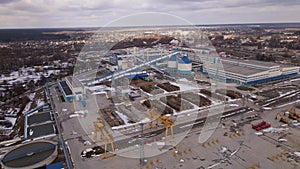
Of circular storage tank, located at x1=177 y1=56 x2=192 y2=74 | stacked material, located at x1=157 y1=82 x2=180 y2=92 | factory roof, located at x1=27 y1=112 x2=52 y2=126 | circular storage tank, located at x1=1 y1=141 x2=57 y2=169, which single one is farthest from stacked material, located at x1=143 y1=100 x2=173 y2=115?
circular storage tank, located at x1=177 y1=56 x2=192 y2=74

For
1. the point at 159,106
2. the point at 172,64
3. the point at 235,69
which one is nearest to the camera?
the point at 159,106

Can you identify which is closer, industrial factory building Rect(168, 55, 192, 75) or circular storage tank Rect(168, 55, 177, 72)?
industrial factory building Rect(168, 55, 192, 75)

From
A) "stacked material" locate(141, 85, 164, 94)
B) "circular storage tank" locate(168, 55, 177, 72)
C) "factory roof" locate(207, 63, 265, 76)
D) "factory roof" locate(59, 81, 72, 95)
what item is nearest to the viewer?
"factory roof" locate(59, 81, 72, 95)

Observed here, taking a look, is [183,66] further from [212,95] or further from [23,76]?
[23,76]

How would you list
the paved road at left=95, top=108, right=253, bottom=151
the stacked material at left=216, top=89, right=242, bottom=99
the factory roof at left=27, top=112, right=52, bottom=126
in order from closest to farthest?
the paved road at left=95, top=108, right=253, bottom=151 → the factory roof at left=27, top=112, right=52, bottom=126 → the stacked material at left=216, top=89, right=242, bottom=99

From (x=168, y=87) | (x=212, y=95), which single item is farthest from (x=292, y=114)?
(x=168, y=87)

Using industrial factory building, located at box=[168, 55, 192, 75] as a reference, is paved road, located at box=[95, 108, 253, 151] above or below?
below

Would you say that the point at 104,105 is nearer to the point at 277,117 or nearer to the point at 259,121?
the point at 259,121

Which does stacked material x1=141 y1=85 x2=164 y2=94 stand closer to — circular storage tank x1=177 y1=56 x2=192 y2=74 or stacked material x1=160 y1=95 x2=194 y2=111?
stacked material x1=160 y1=95 x2=194 y2=111
